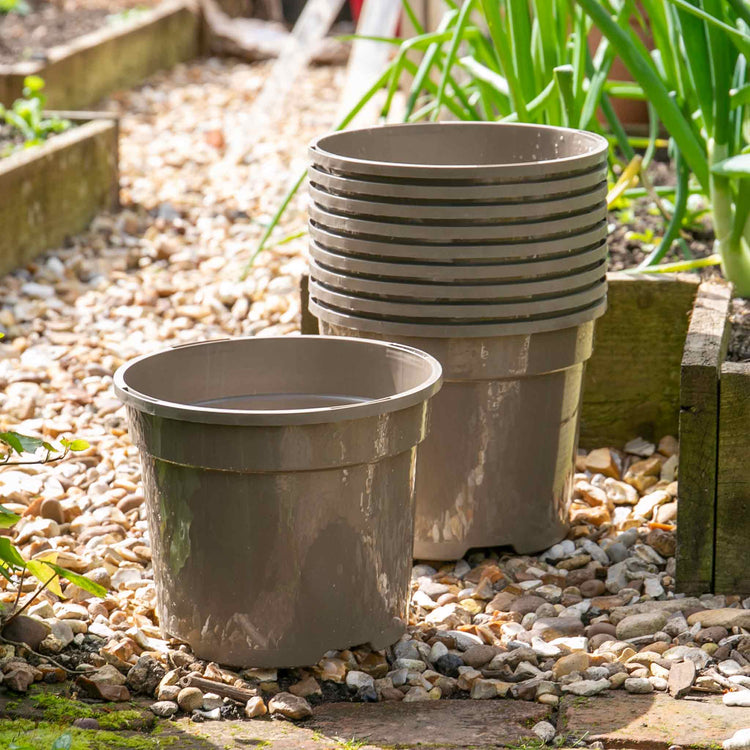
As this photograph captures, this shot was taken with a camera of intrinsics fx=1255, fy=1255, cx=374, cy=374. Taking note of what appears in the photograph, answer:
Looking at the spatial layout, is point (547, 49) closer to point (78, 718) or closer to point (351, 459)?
point (351, 459)

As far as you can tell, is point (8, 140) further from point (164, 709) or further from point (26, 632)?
point (164, 709)

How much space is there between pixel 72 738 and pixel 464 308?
2.79 ft

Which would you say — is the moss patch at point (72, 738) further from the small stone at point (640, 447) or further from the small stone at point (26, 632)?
the small stone at point (640, 447)

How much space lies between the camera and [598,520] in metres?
2.29

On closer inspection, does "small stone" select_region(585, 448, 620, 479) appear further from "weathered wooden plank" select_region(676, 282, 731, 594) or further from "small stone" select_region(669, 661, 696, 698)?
"small stone" select_region(669, 661, 696, 698)

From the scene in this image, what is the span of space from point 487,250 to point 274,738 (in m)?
0.79

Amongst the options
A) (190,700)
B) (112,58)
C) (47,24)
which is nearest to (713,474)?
(190,700)

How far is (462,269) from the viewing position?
1.93 metres

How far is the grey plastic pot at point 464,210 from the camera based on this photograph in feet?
6.26

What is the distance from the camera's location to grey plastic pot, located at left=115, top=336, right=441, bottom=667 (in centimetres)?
160

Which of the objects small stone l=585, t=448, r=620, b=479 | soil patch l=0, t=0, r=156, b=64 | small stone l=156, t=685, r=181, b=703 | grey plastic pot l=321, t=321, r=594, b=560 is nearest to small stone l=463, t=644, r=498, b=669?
grey plastic pot l=321, t=321, r=594, b=560

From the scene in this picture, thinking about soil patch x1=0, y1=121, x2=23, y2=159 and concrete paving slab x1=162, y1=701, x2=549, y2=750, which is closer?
concrete paving slab x1=162, y1=701, x2=549, y2=750

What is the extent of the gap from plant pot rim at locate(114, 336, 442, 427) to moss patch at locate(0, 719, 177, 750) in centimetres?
40

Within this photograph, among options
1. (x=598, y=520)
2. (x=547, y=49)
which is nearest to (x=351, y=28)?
(x=547, y=49)
